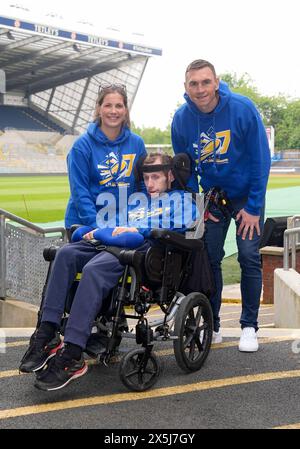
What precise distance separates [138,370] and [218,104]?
1.60 meters

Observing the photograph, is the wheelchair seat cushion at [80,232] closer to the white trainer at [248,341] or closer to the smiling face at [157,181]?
the smiling face at [157,181]

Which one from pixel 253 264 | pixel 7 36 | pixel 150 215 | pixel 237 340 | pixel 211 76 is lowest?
pixel 237 340

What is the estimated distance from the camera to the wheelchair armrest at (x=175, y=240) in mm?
3195

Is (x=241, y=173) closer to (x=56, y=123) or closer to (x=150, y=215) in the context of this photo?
(x=150, y=215)

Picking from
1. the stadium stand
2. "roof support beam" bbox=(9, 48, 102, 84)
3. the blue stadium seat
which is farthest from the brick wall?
the blue stadium seat

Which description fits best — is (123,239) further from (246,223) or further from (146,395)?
(246,223)

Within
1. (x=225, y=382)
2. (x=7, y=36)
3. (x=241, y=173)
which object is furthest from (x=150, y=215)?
(x=7, y=36)

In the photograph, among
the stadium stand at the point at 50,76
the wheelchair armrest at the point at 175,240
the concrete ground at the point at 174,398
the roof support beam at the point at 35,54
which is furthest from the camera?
the roof support beam at the point at 35,54

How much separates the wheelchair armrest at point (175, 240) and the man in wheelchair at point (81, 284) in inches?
0.7

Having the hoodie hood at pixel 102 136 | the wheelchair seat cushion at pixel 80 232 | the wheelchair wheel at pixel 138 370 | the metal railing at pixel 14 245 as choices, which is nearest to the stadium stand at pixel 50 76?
the metal railing at pixel 14 245

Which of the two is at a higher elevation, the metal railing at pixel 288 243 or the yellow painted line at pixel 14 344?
the metal railing at pixel 288 243

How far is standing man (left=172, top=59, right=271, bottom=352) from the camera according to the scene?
3721mm
